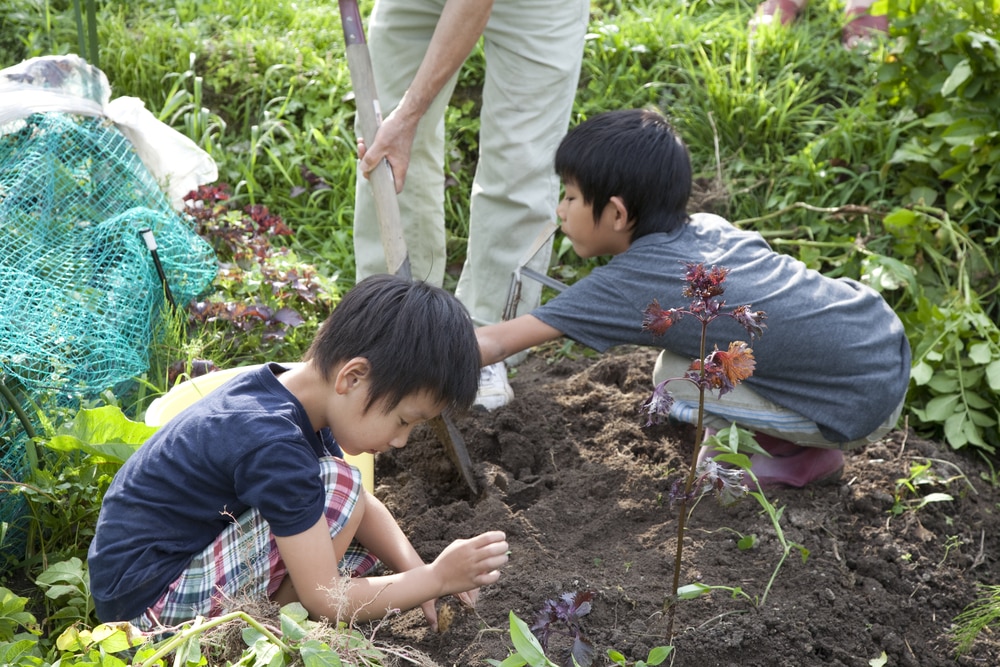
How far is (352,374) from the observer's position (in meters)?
1.86

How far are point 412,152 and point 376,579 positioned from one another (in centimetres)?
175

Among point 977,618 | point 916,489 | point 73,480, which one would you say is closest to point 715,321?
point 916,489

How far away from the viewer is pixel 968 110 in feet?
11.7

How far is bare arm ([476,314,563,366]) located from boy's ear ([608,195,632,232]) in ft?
1.15

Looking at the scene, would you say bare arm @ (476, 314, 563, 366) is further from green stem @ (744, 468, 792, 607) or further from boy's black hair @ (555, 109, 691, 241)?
green stem @ (744, 468, 792, 607)

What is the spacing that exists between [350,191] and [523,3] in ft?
4.36

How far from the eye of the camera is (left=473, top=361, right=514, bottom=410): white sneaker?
10.2ft

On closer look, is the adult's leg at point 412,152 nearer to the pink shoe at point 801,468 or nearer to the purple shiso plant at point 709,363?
the pink shoe at point 801,468

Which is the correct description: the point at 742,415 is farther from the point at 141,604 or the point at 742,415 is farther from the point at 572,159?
the point at 141,604

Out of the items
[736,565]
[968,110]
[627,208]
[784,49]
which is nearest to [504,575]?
[736,565]

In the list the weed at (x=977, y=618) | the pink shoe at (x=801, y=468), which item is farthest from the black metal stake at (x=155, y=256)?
the weed at (x=977, y=618)

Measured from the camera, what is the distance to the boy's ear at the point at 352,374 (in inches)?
72.6

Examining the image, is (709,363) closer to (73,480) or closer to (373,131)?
(373,131)

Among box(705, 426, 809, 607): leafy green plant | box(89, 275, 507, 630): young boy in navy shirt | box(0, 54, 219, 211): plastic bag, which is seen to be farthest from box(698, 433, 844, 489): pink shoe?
box(0, 54, 219, 211): plastic bag
